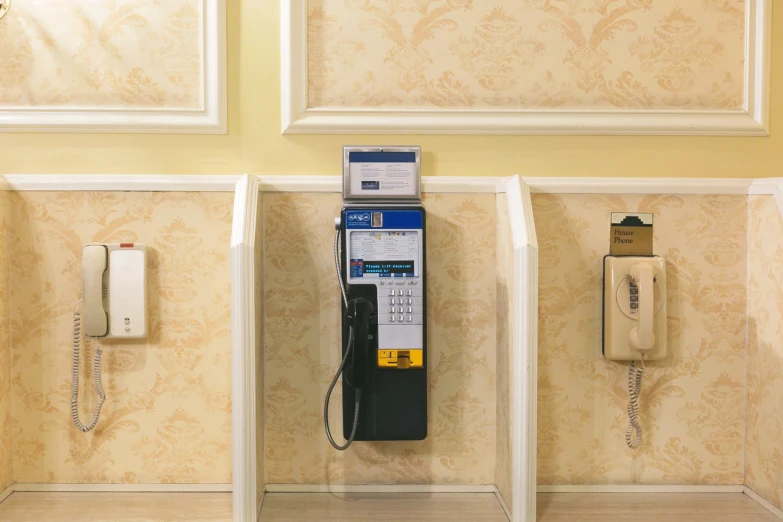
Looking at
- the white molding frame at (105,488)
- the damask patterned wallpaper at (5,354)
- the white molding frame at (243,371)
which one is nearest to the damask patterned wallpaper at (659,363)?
the white molding frame at (243,371)

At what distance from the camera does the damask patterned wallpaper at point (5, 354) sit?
1.85 metres

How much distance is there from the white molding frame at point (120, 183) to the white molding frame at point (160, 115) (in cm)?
15

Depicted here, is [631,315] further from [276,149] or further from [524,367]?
[276,149]

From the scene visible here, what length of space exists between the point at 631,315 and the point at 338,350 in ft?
2.74

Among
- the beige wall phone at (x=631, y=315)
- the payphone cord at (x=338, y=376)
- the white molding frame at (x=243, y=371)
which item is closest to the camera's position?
the white molding frame at (x=243, y=371)

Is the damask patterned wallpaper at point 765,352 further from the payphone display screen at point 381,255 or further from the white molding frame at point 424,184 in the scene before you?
the payphone display screen at point 381,255

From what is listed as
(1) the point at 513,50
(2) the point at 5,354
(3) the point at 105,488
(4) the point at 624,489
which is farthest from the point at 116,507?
(1) the point at 513,50

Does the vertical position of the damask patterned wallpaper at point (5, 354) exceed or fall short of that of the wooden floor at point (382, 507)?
it exceeds it

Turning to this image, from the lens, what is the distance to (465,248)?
6.26 feet

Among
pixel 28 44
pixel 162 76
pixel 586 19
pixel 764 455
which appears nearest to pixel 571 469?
pixel 764 455

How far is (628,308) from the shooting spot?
6.09ft

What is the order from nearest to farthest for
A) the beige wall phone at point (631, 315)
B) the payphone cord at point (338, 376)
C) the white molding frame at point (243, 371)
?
1. the white molding frame at point (243, 371)
2. the payphone cord at point (338, 376)
3. the beige wall phone at point (631, 315)

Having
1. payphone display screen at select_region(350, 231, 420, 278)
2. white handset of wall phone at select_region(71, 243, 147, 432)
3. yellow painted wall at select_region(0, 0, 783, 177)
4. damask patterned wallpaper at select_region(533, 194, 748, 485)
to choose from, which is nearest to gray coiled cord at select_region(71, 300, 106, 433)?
white handset of wall phone at select_region(71, 243, 147, 432)

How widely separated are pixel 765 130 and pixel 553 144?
2.05 feet
